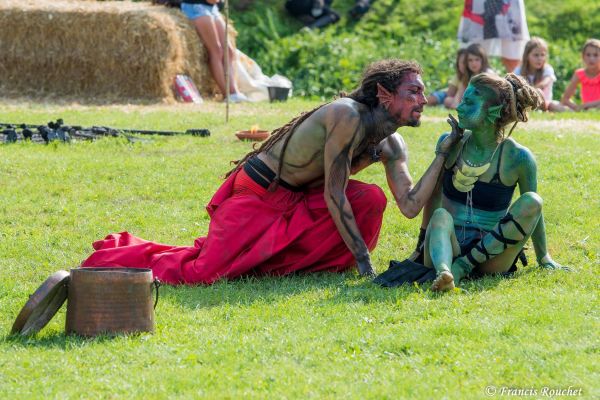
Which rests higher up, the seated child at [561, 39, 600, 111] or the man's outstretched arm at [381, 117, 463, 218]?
the man's outstretched arm at [381, 117, 463, 218]

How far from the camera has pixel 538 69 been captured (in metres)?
14.5

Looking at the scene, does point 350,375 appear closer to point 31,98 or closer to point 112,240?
point 112,240

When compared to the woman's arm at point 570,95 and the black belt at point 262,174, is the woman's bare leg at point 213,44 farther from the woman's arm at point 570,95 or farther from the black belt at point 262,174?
the black belt at point 262,174

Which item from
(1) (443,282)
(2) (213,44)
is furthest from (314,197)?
(2) (213,44)

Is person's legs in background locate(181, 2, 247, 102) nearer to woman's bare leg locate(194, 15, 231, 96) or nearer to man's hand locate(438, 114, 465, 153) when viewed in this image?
woman's bare leg locate(194, 15, 231, 96)

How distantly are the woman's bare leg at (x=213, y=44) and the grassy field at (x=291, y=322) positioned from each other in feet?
19.2

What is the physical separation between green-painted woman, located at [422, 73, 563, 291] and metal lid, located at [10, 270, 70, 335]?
7.29 feet

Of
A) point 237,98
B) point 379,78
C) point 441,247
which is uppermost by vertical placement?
point 379,78

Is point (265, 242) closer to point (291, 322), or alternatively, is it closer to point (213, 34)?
point (291, 322)

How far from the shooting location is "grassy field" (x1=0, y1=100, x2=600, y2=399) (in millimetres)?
4836

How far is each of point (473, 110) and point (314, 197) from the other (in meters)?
1.25

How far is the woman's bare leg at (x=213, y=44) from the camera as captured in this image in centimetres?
1572

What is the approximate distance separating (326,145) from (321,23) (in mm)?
12990

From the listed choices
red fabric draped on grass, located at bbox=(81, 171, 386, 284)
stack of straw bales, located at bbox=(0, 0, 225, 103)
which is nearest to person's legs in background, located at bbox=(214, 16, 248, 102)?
stack of straw bales, located at bbox=(0, 0, 225, 103)
